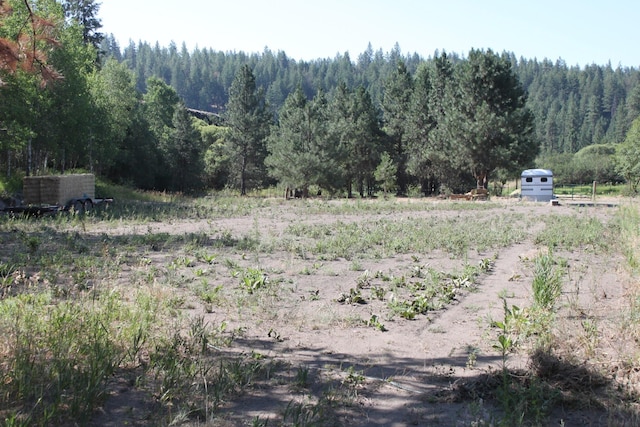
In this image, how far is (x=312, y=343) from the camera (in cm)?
559

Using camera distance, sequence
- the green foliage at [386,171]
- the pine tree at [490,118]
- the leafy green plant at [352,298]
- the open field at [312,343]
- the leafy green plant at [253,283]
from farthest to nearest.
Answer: the green foliage at [386,171] < the pine tree at [490,118] < the leafy green plant at [253,283] < the leafy green plant at [352,298] < the open field at [312,343]

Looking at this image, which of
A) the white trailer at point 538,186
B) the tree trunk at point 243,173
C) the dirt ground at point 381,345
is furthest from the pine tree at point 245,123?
the dirt ground at point 381,345

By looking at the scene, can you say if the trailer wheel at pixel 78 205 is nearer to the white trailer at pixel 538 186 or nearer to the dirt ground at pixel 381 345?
the dirt ground at pixel 381 345

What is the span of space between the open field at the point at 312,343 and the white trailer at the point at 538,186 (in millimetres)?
27405

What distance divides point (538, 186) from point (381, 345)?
34.2m

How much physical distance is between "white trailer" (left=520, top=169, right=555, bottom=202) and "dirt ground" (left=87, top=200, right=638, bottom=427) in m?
27.8

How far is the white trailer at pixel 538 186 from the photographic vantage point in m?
35.9

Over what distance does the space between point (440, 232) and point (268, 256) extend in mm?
6648

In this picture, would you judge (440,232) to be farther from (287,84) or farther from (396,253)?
(287,84)

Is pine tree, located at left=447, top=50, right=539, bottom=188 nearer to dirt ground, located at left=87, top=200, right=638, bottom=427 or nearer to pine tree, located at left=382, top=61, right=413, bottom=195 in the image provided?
pine tree, located at left=382, top=61, right=413, bottom=195

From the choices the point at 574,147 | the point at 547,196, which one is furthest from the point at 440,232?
the point at 574,147

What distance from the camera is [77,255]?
10211mm

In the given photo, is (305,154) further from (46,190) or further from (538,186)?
(46,190)

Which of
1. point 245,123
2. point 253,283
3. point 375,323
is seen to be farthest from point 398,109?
point 375,323
